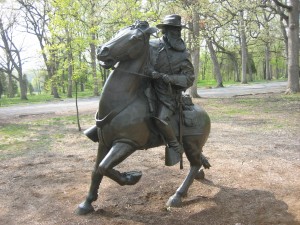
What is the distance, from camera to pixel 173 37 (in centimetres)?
468

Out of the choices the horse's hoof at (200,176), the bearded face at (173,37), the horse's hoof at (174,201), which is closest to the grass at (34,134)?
the horse's hoof at (200,176)

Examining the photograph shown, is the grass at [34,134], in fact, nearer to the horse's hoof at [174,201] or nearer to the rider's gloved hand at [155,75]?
the horse's hoof at [174,201]

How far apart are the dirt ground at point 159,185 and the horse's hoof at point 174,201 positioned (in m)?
0.08

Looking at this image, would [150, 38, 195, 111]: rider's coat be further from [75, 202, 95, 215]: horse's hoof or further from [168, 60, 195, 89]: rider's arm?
[75, 202, 95, 215]: horse's hoof

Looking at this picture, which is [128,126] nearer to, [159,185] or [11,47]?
[159,185]

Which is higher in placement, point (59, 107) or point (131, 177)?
point (131, 177)

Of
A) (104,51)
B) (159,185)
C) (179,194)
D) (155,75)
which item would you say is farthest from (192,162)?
(104,51)

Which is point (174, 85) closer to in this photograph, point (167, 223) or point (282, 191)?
point (167, 223)

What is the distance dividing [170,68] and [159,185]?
213 cm

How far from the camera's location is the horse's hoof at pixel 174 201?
4.87 meters

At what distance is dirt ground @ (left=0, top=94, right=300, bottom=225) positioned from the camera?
4.61 meters

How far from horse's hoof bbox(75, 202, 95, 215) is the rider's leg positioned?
1345 millimetres

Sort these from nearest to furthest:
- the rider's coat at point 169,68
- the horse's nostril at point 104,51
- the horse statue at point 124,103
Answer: the horse's nostril at point 104,51 → the horse statue at point 124,103 → the rider's coat at point 169,68

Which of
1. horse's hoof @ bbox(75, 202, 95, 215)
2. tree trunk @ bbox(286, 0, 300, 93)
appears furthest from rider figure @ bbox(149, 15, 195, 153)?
tree trunk @ bbox(286, 0, 300, 93)
